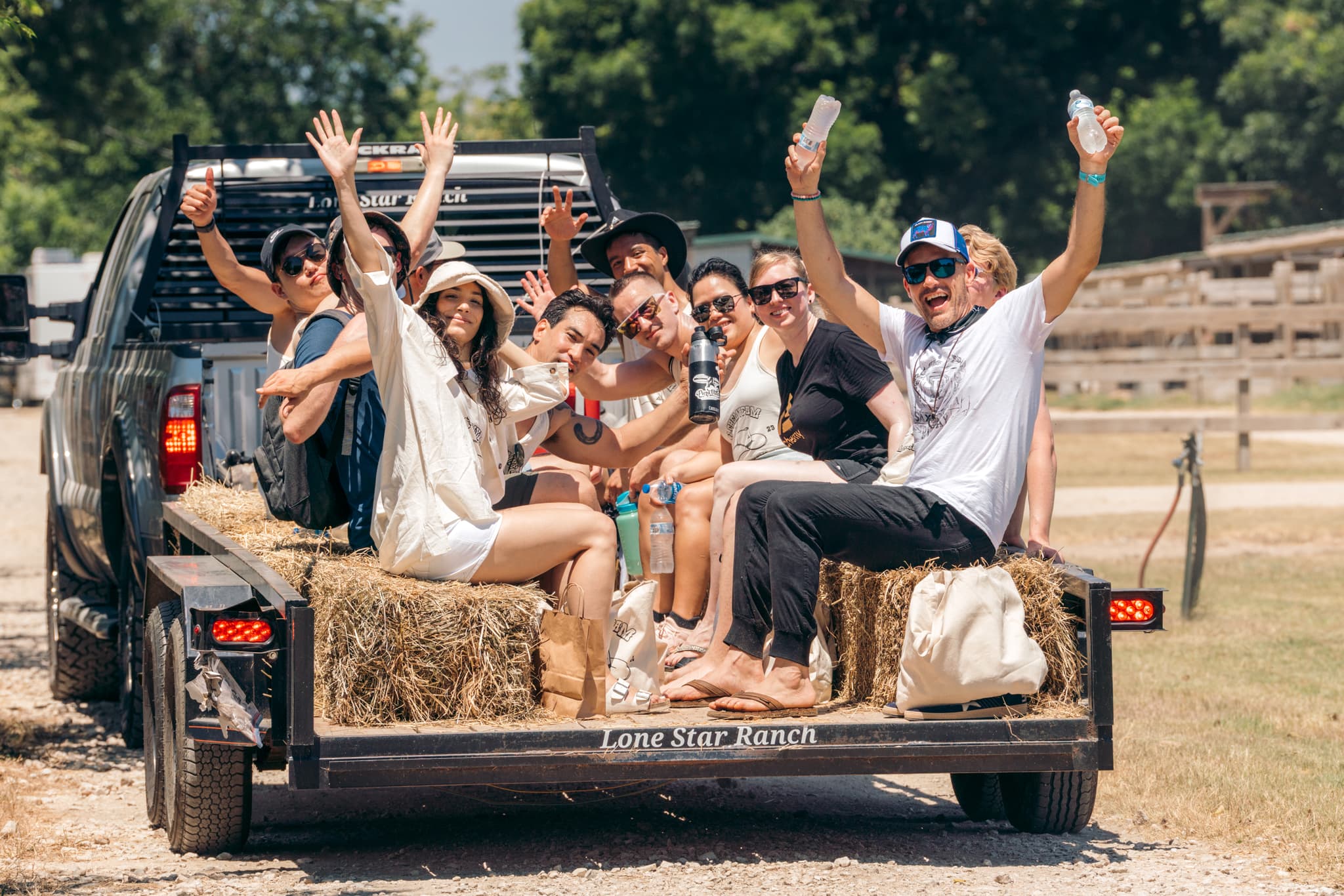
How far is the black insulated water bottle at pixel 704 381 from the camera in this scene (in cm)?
580

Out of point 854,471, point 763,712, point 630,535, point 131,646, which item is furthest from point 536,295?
point 763,712

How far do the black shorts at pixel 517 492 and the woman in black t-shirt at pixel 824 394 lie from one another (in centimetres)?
61

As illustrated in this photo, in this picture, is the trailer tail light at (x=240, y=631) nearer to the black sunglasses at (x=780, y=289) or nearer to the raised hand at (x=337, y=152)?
the raised hand at (x=337, y=152)

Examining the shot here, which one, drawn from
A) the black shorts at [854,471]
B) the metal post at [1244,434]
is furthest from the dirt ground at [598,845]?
the metal post at [1244,434]

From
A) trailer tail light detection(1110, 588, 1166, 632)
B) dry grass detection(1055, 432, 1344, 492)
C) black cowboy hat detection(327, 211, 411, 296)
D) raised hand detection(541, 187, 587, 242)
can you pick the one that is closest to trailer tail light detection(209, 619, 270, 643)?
black cowboy hat detection(327, 211, 411, 296)

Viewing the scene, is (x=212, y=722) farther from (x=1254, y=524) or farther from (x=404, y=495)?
(x=1254, y=524)

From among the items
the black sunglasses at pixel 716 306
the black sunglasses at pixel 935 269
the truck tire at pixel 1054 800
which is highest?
the black sunglasses at pixel 935 269

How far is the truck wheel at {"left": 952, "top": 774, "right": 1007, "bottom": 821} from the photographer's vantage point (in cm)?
633

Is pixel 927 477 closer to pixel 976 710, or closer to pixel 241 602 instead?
pixel 976 710

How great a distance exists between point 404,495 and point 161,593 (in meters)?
1.36

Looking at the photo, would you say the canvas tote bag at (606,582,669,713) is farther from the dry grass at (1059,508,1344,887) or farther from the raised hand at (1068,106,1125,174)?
the dry grass at (1059,508,1344,887)

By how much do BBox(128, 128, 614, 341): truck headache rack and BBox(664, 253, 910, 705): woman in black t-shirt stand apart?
1.87 metres

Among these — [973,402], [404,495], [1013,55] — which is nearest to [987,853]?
[973,402]

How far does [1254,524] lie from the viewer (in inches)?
628
